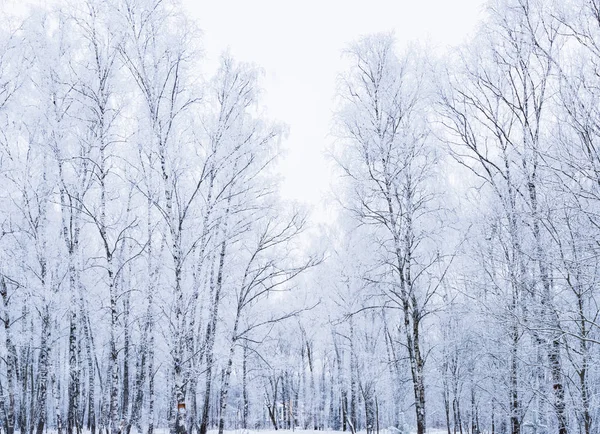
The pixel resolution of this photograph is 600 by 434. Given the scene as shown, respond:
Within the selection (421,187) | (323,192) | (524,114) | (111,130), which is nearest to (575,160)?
(524,114)

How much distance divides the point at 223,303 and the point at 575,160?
45.5 feet

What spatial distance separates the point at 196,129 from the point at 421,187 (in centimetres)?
666

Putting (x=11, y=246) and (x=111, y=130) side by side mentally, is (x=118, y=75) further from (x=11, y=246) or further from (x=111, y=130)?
(x=11, y=246)

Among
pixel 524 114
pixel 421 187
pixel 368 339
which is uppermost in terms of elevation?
pixel 524 114

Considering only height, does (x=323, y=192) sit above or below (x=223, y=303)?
above

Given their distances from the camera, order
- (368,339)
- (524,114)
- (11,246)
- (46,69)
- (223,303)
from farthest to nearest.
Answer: (368,339), (223,303), (11,246), (46,69), (524,114)

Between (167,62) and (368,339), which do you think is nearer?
(167,62)

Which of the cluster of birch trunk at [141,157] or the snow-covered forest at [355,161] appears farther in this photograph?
the cluster of birch trunk at [141,157]

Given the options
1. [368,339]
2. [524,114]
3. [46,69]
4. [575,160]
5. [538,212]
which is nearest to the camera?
[575,160]

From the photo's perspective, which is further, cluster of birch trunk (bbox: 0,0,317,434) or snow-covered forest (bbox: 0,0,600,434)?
cluster of birch trunk (bbox: 0,0,317,434)

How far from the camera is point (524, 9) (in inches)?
374

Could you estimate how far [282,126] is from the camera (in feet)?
45.3

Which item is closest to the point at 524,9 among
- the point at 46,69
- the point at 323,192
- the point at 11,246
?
the point at 323,192

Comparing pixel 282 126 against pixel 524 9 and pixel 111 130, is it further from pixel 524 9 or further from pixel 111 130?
pixel 524 9
